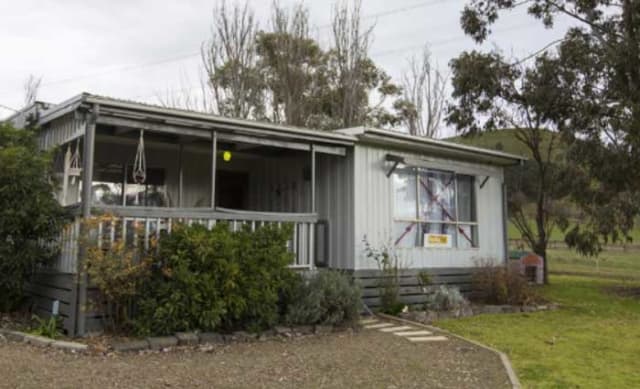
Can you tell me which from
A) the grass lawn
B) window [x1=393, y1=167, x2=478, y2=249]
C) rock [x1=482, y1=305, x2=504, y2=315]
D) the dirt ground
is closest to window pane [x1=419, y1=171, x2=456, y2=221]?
window [x1=393, y1=167, x2=478, y2=249]

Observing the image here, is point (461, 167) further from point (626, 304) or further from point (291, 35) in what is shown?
point (291, 35)

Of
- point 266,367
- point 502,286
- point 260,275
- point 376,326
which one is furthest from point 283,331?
point 502,286

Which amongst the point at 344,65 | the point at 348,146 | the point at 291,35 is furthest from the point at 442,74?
the point at 348,146

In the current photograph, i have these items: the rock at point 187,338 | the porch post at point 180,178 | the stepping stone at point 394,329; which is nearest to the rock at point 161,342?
the rock at point 187,338

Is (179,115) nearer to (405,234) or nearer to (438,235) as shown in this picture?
(405,234)

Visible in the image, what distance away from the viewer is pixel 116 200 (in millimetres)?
9688

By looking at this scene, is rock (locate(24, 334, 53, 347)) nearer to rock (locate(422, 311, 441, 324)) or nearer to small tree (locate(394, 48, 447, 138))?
rock (locate(422, 311, 441, 324))

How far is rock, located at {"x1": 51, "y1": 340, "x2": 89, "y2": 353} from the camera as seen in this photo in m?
5.80

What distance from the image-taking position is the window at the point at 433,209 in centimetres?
995

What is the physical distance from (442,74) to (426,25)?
4.70m

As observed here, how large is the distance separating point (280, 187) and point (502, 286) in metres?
4.60

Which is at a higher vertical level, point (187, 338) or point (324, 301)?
point (324, 301)

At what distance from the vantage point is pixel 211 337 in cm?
660

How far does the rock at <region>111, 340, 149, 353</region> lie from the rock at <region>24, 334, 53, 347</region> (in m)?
0.75
